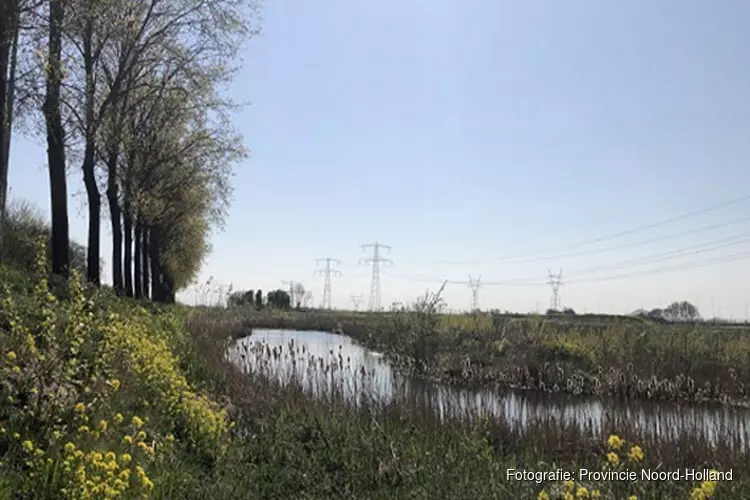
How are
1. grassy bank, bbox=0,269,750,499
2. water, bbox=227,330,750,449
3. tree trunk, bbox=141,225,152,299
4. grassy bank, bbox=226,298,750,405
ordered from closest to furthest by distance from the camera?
grassy bank, bbox=0,269,750,499, water, bbox=227,330,750,449, grassy bank, bbox=226,298,750,405, tree trunk, bbox=141,225,152,299

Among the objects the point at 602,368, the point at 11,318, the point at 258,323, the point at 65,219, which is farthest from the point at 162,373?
the point at 258,323

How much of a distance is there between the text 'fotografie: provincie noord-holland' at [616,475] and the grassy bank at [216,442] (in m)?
0.10

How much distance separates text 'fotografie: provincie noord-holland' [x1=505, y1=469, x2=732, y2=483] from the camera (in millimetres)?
6129

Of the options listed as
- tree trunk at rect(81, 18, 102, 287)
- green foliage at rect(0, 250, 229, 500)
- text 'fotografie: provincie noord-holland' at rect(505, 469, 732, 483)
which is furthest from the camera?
tree trunk at rect(81, 18, 102, 287)

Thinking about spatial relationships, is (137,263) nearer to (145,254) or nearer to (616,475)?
(145,254)

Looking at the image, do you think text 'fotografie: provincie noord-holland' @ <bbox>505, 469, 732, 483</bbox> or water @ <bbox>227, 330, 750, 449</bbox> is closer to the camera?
text 'fotografie: provincie noord-holland' @ <bbox>505, 469, 732, 483</bbox>

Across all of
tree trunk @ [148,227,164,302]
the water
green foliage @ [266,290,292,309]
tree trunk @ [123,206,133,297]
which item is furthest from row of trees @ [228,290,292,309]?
the water

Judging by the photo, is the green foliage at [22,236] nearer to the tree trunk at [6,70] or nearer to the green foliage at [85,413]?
the tree trunk at [6,70]

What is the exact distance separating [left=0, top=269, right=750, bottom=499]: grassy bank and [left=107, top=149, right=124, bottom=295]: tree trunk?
11.9m

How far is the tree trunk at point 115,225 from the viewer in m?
20.8

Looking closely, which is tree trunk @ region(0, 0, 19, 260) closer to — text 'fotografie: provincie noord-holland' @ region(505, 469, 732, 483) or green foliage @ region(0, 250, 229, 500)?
green foliage @ region(0, 250, 229, 500)

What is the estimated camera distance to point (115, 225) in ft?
73.4

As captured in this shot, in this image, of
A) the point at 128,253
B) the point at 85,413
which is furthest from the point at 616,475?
the point at 128,253

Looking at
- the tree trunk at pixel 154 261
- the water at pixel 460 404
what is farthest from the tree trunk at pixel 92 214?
the tree trunk at pixel 154 261
